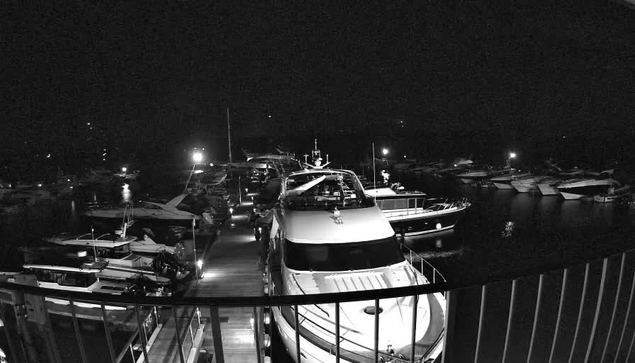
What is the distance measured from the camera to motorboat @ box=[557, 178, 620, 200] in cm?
3212

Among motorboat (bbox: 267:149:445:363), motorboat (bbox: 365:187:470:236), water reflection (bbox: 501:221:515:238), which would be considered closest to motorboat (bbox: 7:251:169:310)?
motorboat (bbox: 267:149:445:363)

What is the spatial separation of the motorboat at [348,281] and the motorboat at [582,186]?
107 feet

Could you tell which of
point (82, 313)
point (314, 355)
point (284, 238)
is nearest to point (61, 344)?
point (82, 313)

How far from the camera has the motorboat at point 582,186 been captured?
105 ft

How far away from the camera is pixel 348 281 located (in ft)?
20.8

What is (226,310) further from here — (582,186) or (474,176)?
(474,176)

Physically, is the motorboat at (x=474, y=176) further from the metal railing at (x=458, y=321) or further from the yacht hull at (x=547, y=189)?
the metal railing at (x=458, y=321)

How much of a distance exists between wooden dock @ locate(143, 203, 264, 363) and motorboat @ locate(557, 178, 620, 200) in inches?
1276

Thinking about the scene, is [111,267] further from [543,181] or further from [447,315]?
[543,181]

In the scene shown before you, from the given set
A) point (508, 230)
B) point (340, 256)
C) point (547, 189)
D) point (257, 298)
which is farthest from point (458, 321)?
point (547, 189)

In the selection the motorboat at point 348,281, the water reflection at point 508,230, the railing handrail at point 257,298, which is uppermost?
the railing handrail at point 257,298

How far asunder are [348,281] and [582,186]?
123 ft

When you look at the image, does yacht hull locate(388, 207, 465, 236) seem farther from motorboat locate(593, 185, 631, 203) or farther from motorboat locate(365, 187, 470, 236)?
motorboat locate(593, 185, 631, 203)

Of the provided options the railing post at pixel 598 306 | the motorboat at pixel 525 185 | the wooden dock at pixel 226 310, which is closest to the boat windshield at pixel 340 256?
the wooden dock at pixel 226 310
